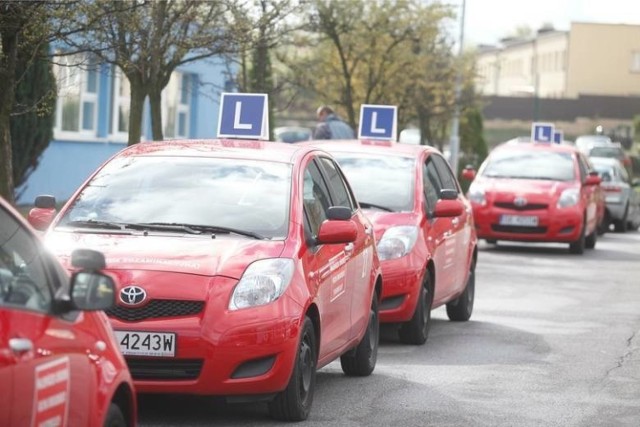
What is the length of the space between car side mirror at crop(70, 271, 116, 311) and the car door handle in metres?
0.35

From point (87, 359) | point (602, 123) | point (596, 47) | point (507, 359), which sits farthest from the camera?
point (596, 47)

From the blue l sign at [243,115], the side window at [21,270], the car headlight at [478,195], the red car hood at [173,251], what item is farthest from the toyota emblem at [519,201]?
the side window at [21,270]

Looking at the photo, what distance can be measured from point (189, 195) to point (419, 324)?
3782mm

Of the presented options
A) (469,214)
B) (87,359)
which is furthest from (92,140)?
(87,359)

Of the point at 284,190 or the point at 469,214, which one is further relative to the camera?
the point at 469,214

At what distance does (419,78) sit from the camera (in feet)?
120

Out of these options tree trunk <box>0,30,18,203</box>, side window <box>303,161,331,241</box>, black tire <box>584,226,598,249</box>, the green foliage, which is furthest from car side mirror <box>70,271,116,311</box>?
black tire <box>584,226,598,249</box>

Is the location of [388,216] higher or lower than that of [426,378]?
higher

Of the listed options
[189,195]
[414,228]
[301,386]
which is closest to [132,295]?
[301,386]

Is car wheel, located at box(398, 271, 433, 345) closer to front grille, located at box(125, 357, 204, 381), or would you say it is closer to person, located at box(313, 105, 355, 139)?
front grille, located at box(125, 357, 204, 381)

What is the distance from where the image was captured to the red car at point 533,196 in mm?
25922

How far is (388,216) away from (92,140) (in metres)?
20.2

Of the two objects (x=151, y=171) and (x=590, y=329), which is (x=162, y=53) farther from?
(x=151, y=171)

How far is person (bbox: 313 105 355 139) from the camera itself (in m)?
22.9
